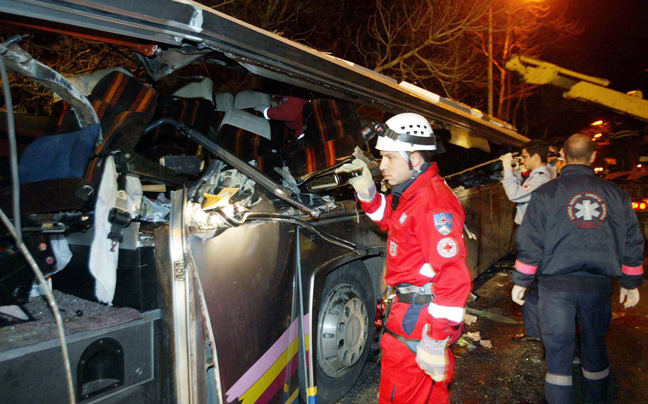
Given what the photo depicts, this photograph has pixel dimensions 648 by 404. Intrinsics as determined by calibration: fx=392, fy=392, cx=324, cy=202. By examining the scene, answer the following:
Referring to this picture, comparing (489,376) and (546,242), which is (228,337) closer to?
(546,242)

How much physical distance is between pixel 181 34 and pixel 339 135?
153cm

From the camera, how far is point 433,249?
7.12ft

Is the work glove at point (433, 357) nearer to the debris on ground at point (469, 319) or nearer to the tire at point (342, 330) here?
the tire at point (342, 330)

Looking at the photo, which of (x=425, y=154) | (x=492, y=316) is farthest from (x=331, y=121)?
(x=492, y=316)

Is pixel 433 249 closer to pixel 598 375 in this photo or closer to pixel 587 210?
pixel 587 210

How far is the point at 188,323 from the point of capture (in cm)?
171

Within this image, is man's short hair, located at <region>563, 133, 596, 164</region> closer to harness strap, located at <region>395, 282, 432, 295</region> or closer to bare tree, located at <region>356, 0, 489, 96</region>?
harness strap, located at <region>395, 282, 432, 295</region>

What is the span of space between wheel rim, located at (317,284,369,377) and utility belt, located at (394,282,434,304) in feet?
1.61

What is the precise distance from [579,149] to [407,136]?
153 centimetres

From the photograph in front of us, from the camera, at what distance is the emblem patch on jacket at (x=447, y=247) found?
7.00ft

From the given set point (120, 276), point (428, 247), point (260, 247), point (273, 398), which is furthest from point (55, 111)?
point (428, 247)

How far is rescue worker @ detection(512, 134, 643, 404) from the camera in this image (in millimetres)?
2828

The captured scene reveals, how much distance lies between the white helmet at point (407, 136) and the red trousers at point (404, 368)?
102cm

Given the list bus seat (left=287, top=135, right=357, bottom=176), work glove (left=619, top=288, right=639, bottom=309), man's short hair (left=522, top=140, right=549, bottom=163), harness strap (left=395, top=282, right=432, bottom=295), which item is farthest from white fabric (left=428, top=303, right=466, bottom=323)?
man's short hair (left=522, top=140, right=549, bottom=163)
